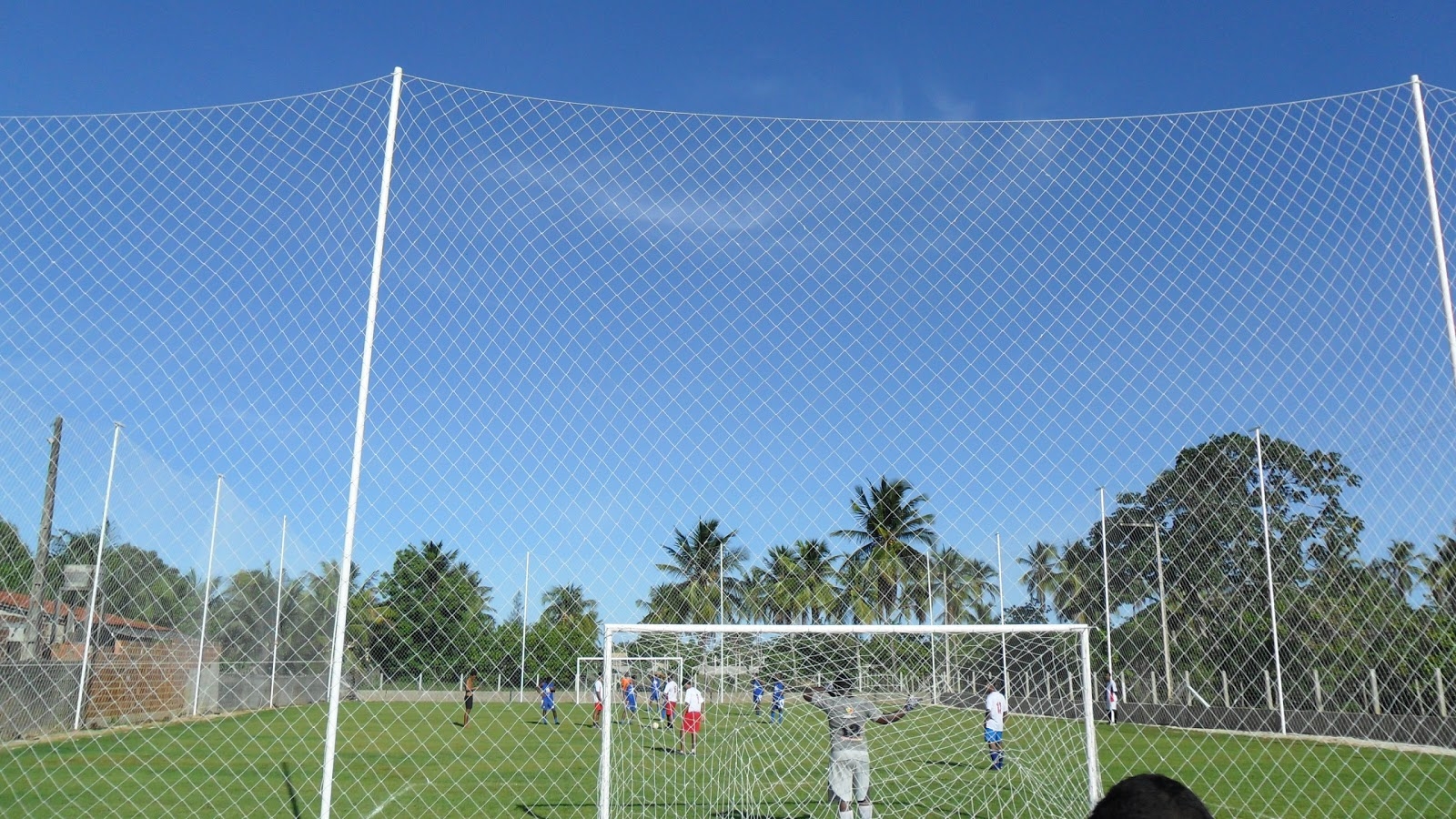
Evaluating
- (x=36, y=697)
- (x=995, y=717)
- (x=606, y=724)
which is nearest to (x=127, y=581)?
(x=36, y=697)

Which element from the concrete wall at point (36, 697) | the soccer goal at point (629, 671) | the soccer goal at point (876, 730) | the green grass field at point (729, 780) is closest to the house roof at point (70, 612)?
the concrete wall at point (36, 697)

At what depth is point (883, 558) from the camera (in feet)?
23.6

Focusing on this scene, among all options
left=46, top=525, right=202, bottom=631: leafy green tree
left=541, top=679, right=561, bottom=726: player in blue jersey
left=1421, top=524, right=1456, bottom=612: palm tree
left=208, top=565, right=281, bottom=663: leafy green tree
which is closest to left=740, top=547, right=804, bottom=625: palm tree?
left=1421, top=524, right=1456, bottom=612: palm tree

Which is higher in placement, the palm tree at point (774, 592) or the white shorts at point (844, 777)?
the palm tree at point (774, 592)

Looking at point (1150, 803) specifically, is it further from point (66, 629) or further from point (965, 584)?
point (66, 629)

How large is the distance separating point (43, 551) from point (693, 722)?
615 cm

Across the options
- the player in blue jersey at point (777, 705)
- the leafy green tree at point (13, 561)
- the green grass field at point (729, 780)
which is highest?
the leafy green tree at point (13, 561)

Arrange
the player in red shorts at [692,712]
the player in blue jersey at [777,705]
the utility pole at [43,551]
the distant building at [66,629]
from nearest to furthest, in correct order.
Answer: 1. the utility pole at [43,551]
2. the player in blue jersey at [777,705]
3. the distant building at [66,629]
4. the player in red shorts at [692,712]

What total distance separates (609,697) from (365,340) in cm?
245

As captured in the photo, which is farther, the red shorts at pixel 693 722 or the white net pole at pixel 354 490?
the red shorts at pixel 693 722

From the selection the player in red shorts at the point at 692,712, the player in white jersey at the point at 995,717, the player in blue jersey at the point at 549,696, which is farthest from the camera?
the player in blue jersey at the point at 549,696

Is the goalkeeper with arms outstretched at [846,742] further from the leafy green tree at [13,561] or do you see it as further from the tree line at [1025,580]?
the leafy green tree at [13,561]

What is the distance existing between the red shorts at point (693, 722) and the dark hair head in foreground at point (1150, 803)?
9543 millimetres

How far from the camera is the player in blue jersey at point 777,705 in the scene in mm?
8664
